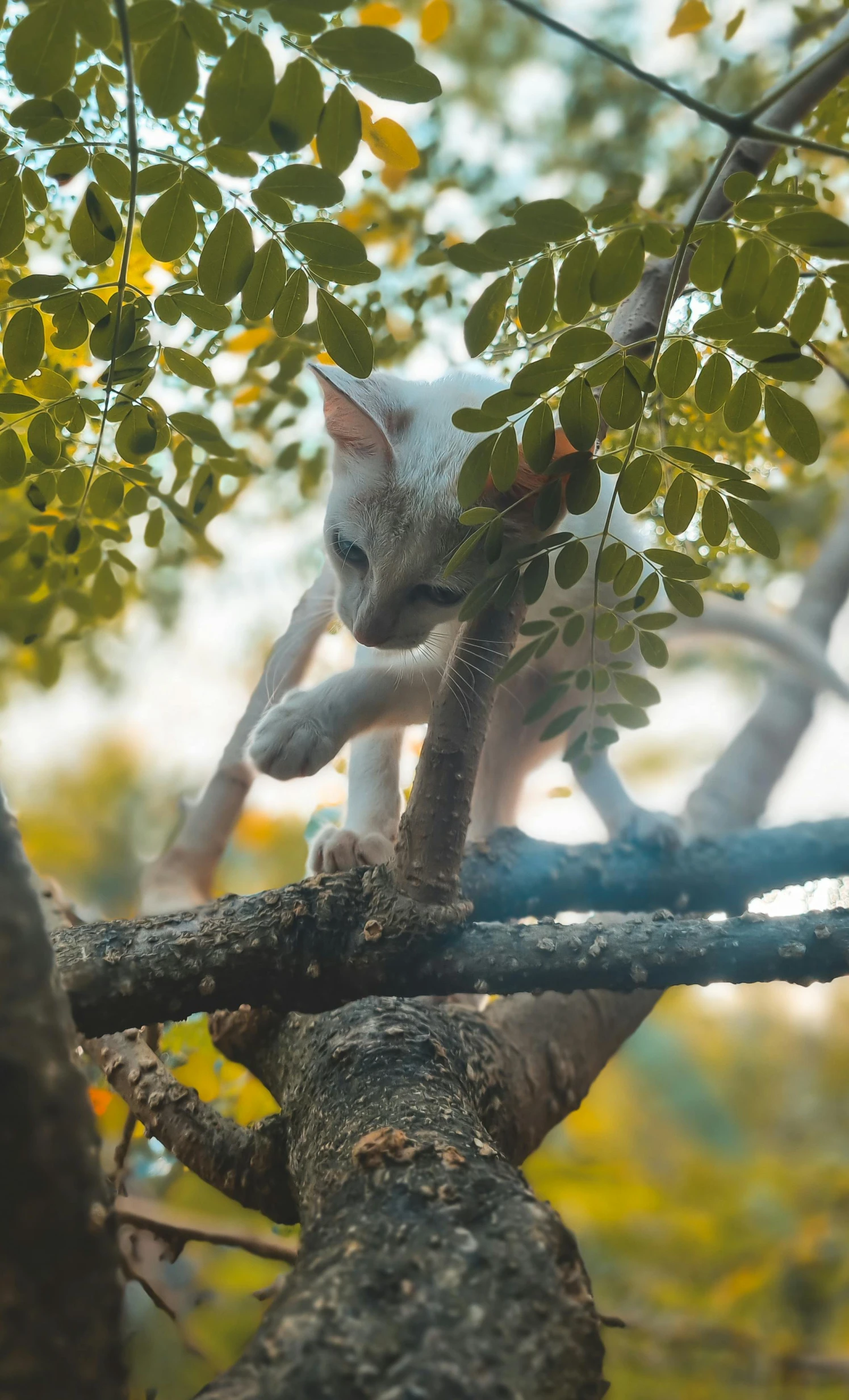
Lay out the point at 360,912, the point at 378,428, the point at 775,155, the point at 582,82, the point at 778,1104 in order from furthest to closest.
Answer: the point at 778,1104 → the point at 582,82 → the point at 378,428 → the point at 775,155 → the point at 360,912

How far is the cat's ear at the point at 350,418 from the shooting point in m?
1.64

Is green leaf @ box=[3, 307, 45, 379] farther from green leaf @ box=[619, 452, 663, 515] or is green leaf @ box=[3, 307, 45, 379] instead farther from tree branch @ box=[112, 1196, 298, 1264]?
tree branch @ box=[112, 1196, 298, 1264]

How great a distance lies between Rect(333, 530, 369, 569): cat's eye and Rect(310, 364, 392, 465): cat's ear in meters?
0.15

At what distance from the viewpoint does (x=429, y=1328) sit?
677mm

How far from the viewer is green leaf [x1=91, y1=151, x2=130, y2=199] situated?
99 cm

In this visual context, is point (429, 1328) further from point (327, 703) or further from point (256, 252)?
point (327, 703)

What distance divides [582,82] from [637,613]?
331cm

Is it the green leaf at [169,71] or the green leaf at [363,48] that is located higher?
the green leaf at [363,48]

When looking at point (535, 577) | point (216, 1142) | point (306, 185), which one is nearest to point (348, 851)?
point (216, 1142)

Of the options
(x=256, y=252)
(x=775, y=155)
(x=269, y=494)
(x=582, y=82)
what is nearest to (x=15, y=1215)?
(x=256, y=252)

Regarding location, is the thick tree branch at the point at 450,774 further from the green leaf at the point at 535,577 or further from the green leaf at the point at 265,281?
the green leaf at the point at 265,281

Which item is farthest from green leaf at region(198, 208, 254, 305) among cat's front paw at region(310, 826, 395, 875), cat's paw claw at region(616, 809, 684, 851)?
cat's paw claw at region(616, 809, 684, 851)

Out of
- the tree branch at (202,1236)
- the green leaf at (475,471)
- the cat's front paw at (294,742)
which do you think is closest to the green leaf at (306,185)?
the green leaf at (475,471)

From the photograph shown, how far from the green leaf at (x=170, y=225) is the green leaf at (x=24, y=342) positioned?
0.18 meters
